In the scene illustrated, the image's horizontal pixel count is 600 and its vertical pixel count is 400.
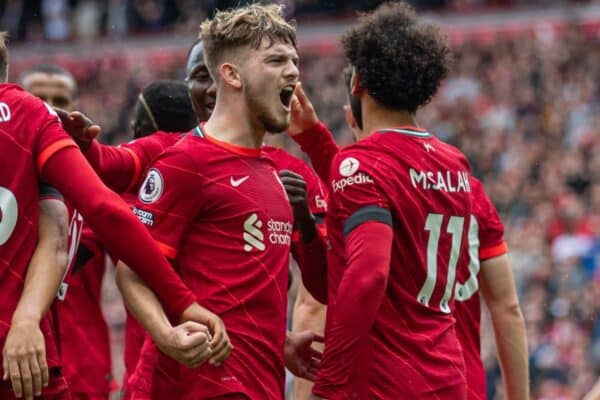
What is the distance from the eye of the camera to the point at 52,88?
25.2 ft

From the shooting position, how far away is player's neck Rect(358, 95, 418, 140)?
544 centimetres

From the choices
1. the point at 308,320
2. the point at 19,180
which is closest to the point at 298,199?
the point at 19,180

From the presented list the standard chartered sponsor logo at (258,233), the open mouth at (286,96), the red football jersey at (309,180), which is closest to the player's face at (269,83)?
the open mouth at (286,96)

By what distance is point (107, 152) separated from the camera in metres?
5.70

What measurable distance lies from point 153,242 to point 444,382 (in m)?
1.32

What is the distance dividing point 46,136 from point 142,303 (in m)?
0.71

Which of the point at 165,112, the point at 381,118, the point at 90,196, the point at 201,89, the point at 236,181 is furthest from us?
the point at 165,112

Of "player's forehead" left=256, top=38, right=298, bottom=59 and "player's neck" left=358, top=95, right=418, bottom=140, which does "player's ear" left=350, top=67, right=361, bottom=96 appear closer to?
"player's neck" left=358, top=95, right=418, bottom=140

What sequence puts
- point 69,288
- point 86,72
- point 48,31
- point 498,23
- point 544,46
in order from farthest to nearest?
point 48,31, point 86,72, point 498,23, point 544,46, point 69,288

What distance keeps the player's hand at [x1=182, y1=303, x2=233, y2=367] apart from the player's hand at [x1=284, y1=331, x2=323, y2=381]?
2.60 ft

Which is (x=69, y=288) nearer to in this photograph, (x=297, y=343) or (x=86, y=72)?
(x=297, y=343)

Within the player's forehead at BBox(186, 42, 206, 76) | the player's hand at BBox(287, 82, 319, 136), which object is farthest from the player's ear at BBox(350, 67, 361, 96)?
the player's forehead at BBox(186, 42, 206, 76)

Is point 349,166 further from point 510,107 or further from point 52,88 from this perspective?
point 510,107

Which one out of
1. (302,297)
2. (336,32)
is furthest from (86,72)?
(302,297)
